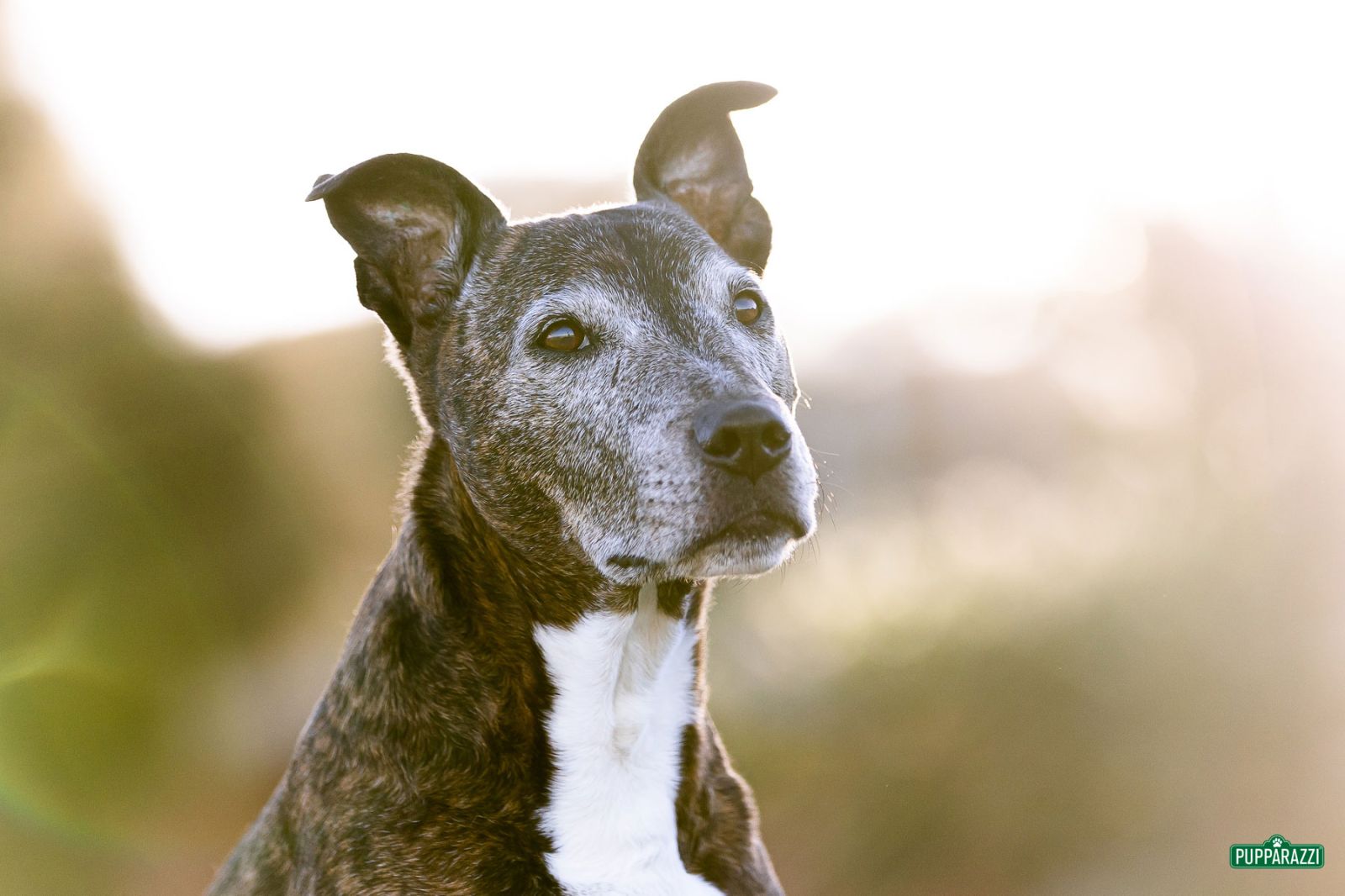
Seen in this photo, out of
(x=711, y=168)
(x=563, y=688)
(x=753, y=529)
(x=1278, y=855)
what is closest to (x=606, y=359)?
(x=753, y=529)

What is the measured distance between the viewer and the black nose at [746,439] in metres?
3.14

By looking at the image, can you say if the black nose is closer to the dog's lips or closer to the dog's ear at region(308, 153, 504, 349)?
the dog's lips

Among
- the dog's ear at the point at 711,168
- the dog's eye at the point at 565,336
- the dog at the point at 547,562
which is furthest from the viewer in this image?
the dog's ear at the point at 711,168

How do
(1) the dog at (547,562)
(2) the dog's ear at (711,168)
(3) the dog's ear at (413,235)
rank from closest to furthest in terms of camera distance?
(1) the dog at (547,562) < (3) the dog's ear at (413,235) < (2) the dog's ear at (711,168)

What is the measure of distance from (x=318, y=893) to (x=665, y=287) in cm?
216

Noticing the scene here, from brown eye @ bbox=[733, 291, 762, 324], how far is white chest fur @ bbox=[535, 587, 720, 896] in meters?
1.02

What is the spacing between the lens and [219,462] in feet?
34.3

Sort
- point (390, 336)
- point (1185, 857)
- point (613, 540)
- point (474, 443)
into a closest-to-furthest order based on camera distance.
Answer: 1. point (613, 540)
2. point (474, 443)
3. point (390, 336)
4. point (1185, 857)

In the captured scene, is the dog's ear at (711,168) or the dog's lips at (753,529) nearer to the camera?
the dog's lips at (753,529)

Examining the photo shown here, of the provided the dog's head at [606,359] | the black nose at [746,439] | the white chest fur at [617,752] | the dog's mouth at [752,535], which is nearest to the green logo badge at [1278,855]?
the white chest fur at [617,752]

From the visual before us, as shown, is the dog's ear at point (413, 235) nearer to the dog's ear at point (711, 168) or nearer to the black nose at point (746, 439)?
the dog's ear at point (711, 168)

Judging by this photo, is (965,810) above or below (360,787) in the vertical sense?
below

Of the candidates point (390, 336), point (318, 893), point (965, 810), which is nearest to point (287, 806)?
point (318, 893)

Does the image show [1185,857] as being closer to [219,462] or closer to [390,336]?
[390,336]
